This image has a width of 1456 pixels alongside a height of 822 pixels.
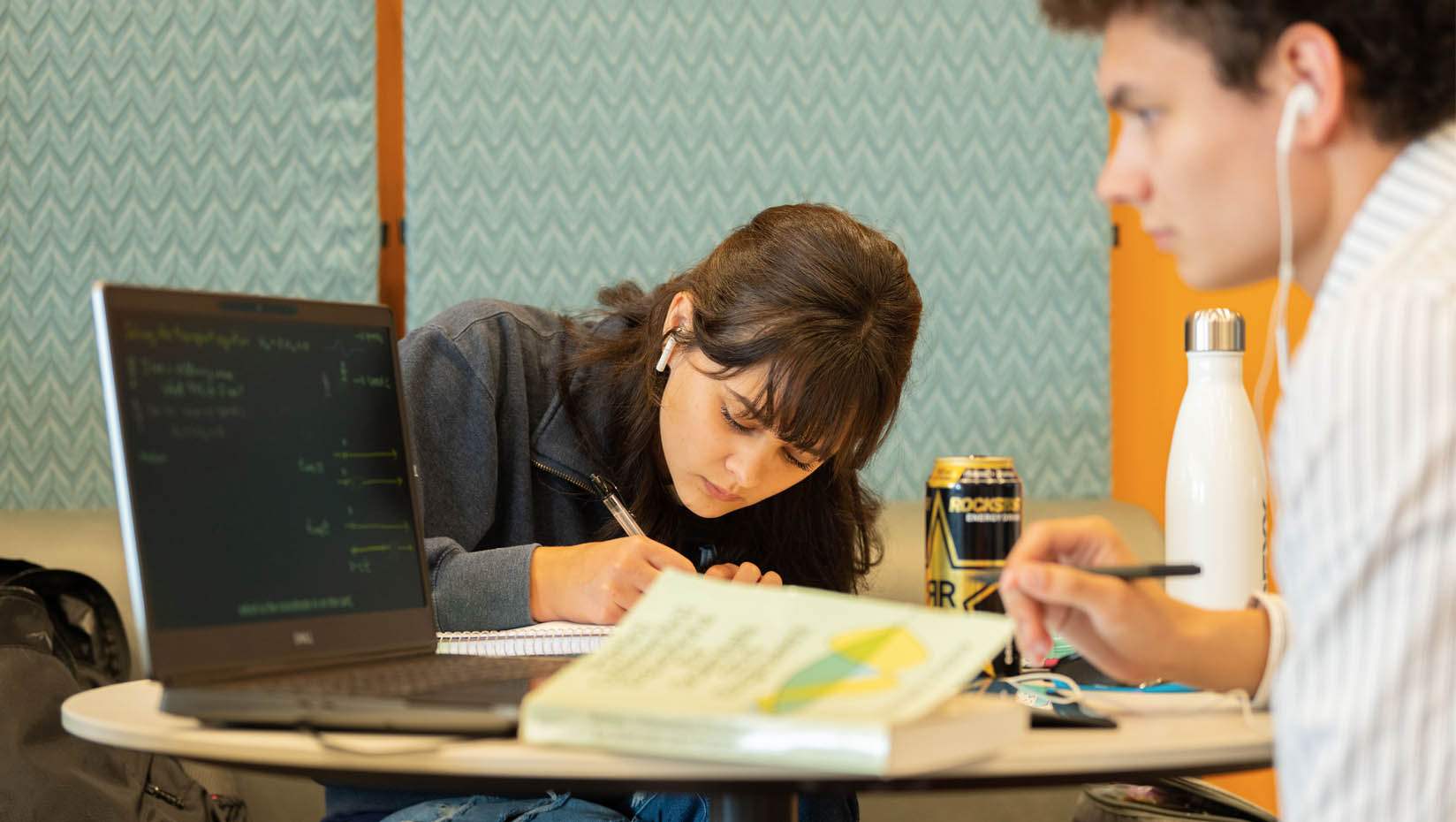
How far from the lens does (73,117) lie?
203 cm

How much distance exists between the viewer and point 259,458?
0.84 m

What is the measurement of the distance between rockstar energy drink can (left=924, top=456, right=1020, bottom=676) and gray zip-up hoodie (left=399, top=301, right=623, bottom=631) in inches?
18.1

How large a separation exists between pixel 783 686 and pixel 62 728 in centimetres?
114

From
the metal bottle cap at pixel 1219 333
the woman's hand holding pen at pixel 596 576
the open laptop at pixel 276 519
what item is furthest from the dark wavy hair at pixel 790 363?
the open laptop at pixel 276 519

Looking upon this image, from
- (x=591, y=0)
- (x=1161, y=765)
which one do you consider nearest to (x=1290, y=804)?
(x=1161, y=765)

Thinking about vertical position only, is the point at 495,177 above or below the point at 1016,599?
above

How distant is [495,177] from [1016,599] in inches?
60.2

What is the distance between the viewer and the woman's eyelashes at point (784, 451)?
1.31 m

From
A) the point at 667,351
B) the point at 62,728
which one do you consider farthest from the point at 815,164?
the point at 62,728

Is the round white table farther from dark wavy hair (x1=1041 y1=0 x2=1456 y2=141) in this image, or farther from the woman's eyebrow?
the woman's eyebrow

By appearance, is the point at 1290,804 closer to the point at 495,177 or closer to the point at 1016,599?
the point at 1016,599

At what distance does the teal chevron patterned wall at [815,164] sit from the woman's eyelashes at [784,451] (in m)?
0.78

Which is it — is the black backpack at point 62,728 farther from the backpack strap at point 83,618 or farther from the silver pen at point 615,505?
the silver pen at point 615,505

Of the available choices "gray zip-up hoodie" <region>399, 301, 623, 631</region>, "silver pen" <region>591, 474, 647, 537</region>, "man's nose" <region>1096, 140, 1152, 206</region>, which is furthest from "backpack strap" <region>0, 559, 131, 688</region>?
"man's nose" <region>1096, 140, 1152, 206</region>
